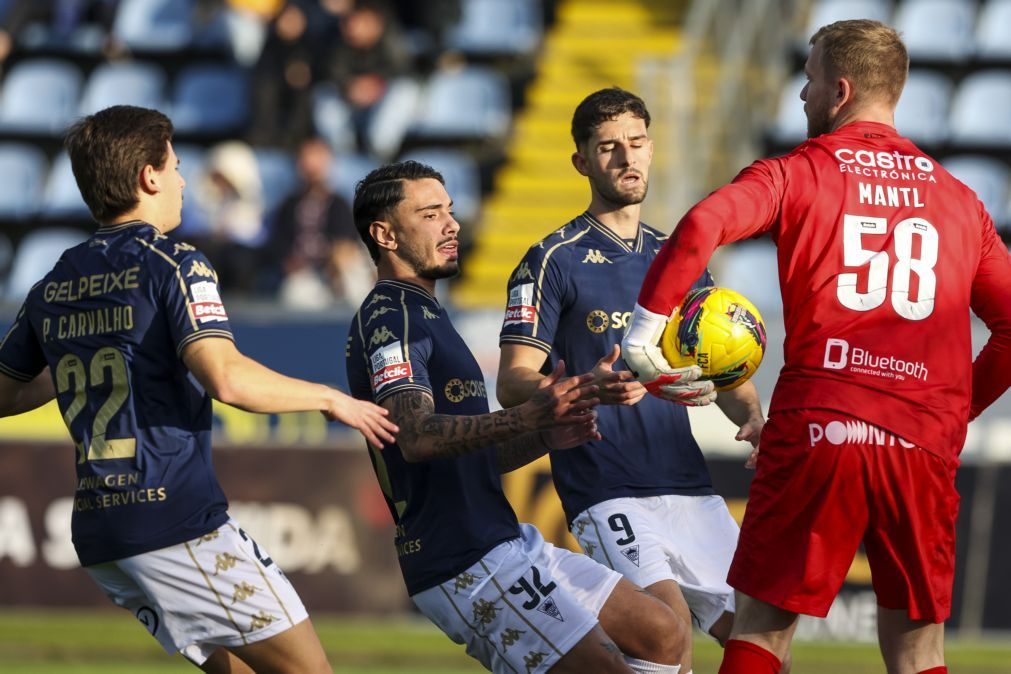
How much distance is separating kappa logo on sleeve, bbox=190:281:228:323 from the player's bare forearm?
843mm

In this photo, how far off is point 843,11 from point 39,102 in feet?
29.3

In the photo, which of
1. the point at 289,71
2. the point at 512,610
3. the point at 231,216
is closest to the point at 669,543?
the point at 512,610

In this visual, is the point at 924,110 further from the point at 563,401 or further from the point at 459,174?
the point at 563,401

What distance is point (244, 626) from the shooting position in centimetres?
580

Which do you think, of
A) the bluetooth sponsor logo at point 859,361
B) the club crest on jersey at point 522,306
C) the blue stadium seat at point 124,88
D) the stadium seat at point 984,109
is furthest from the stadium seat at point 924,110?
the bluetooth sponsor logo at point 859,361

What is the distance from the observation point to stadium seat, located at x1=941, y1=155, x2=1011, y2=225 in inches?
601

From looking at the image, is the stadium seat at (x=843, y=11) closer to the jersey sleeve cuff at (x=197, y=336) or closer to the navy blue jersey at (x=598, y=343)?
the navy blue jersey at (x=598, y=343)

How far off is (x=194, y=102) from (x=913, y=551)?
44.8 feet

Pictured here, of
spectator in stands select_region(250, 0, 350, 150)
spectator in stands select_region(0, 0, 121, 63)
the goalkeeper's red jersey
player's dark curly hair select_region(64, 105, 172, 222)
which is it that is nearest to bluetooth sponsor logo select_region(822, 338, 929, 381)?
the goalkeeper's red jersey

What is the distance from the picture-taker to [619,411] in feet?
22.5

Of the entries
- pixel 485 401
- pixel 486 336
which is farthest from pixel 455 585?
pixel 486 336

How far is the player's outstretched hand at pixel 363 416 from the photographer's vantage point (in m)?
5.56

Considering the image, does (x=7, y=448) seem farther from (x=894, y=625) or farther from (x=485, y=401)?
(x=894, y=625)

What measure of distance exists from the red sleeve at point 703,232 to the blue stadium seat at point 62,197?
12.2m
